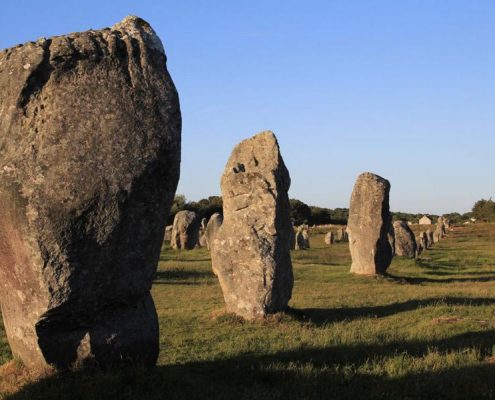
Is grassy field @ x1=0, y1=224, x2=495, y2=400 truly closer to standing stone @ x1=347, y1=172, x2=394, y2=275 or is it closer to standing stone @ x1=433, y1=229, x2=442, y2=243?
standing stone @ x1=347, y1=172, x2=394, y2=275

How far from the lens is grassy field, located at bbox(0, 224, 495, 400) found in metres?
6.47

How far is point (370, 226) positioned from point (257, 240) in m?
11.5

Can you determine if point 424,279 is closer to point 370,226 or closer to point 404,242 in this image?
point 370,226

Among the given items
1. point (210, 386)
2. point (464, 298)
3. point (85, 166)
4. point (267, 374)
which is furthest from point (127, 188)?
point (464, 298)

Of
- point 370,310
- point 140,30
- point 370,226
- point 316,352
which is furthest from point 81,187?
point 370,226

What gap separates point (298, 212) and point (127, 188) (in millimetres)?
73812

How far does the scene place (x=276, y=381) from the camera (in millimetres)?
7230

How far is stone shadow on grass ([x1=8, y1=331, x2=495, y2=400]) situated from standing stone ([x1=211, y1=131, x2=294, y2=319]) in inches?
163

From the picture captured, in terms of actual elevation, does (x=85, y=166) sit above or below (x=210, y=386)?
above

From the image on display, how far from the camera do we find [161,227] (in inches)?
275

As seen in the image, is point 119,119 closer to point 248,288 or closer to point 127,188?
point 127,188

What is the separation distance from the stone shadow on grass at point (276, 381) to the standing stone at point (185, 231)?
2974 centimetres

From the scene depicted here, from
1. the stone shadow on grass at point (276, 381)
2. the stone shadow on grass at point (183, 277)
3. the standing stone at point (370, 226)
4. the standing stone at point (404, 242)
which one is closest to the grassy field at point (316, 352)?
the stone shadow on grass at point (276, 381)

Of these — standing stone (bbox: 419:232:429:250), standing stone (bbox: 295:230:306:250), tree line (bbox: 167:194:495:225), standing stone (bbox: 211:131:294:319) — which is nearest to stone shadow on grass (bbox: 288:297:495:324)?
standing stone (bbox: 211:131:294:319)
